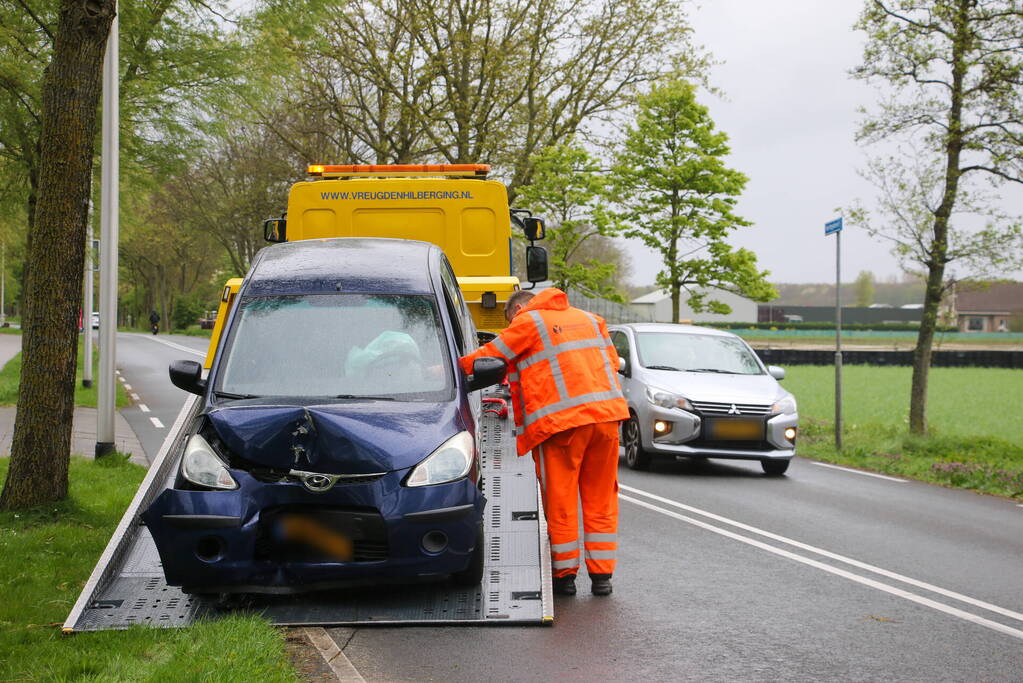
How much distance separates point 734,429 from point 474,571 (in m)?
6.95

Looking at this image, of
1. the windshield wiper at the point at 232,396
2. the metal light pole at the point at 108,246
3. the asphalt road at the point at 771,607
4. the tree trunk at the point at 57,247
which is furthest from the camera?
the metal light pole at the point at 108,246

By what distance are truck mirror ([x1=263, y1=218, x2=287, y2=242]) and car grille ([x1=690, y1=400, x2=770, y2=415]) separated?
4841 millimetres

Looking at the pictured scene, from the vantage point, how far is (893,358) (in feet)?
174

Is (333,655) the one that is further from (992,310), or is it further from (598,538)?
(992,310)

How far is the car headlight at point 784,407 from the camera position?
12.4 metres

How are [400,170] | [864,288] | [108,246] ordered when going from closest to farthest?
[108,246], [400,170], [864,288]

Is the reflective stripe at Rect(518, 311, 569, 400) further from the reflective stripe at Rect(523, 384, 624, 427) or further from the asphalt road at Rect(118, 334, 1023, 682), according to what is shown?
the asphalt road at Rect(118, 334, 1023, 682)

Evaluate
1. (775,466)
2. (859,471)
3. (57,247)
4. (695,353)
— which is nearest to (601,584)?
(57,247)

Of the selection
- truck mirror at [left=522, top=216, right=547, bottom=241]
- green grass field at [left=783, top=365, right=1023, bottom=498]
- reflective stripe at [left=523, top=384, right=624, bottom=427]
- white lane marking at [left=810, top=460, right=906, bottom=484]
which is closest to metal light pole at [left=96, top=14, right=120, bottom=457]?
truck mirror at [left=522, top=216, right=547, bottom=241]

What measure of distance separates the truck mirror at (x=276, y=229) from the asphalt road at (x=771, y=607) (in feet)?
14.7

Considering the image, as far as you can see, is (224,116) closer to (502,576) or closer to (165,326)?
(502,576)

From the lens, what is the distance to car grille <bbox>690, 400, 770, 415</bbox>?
12.2 metres

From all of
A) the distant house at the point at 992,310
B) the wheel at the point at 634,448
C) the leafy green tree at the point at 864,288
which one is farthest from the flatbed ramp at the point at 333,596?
the leafy green tree at the point at 864,288

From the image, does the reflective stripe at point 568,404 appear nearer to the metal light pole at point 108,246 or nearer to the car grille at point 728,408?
the metal light pole at point 108,246
